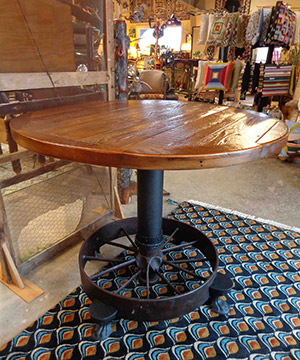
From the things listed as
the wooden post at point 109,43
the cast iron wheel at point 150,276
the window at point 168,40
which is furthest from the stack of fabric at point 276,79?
the window at point 168,40

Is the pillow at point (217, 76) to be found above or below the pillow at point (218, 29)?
below

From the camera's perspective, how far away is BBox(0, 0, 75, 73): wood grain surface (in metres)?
1.25

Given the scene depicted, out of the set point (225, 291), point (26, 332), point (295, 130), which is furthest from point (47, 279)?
point (295, 130)

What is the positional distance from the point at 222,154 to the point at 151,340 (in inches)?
32.9

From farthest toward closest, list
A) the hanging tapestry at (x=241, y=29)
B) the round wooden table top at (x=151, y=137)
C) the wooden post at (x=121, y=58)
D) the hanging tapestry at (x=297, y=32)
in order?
the hanging tapestry at (x=241, y=29), the hanging tapestry at (x=297, y=32), the wooden post at (x=121, y=58), the round wooden table top at (x=151, y=137)

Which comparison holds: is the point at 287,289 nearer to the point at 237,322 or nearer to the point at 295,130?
the point at 237,322

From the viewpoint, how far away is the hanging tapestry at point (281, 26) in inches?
115

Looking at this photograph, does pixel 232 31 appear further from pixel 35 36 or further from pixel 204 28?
pixel 35 36

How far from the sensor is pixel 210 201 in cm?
234

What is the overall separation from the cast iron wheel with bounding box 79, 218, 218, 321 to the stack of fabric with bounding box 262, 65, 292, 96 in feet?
8.30

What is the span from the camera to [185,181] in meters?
2.76

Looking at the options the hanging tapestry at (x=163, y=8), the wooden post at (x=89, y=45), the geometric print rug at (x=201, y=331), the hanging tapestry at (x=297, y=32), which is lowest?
the geometric print rug at (x=201, y=331)

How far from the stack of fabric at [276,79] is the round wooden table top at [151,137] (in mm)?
2357

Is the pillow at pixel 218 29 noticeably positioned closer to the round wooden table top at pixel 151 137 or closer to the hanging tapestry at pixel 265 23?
the hanging tapestry at pixel 265 23
